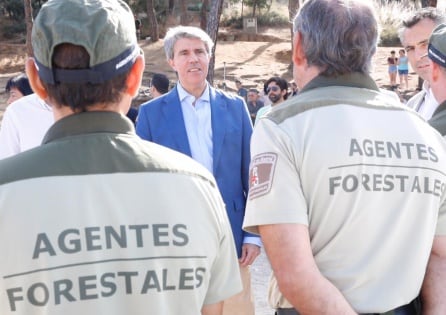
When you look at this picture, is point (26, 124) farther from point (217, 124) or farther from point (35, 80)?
point (35, 80)

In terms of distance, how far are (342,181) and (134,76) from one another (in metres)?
0.71

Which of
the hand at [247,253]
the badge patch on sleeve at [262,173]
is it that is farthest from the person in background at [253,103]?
the badge patch on sleeve at [262,173]

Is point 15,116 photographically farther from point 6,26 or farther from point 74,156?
point 6,26

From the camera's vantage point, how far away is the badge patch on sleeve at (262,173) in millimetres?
2000

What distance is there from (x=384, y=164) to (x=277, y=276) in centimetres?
48

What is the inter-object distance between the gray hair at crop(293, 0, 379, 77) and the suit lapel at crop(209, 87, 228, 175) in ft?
5.27

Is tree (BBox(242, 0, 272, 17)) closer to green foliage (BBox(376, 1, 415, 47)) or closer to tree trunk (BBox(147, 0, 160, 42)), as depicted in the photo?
green foliage (BBox(376, 1, 415, 47))

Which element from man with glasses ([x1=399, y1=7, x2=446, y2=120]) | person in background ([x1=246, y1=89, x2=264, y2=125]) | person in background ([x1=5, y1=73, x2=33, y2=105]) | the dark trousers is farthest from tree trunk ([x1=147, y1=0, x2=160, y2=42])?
the dark trousers

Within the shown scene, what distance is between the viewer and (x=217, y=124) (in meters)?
3.74

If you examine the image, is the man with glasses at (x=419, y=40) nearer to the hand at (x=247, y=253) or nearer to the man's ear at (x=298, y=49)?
the hand at (x=247, y=253)

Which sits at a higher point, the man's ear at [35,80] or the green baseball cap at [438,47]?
the man's ear at [35,80]

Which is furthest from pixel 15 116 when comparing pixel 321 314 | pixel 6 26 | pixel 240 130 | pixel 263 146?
pixel 6 26

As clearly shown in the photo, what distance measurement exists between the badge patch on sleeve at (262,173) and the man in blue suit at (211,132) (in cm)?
164

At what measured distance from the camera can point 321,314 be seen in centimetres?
200
